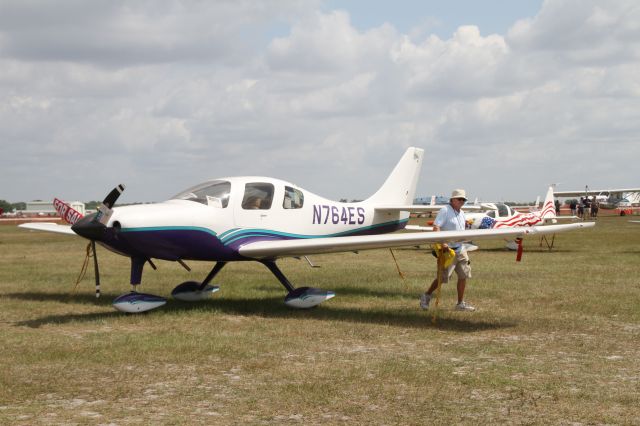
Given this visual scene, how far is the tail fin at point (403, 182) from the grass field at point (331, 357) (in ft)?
5.87

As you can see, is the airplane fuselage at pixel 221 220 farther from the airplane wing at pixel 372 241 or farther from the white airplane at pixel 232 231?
the airplane wing at pixel 372 241

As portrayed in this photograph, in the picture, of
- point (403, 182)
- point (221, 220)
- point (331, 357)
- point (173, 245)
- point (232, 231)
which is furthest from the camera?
point (403, 182)

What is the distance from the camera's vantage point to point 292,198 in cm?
1166

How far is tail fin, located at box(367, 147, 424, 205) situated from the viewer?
1436 cm

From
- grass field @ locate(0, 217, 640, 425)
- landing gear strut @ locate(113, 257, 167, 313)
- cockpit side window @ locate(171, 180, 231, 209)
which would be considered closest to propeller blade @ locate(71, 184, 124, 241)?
landing gear strut @ locate(113, 257, 167, 313)

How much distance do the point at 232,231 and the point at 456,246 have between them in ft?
11.1

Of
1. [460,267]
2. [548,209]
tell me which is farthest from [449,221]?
[548,209]

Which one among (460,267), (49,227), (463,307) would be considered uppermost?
(49,227)

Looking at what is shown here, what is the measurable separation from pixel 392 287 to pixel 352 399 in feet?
26.2

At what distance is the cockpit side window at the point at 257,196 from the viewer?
10969mm

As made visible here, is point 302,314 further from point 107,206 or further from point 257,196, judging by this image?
point 107,206

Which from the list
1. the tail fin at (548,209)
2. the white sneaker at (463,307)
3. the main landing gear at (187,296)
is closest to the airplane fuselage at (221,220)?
the main landing gear at (187,296)

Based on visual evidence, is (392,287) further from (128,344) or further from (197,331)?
(128,344)

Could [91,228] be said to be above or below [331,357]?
above
